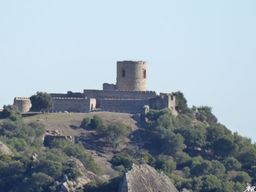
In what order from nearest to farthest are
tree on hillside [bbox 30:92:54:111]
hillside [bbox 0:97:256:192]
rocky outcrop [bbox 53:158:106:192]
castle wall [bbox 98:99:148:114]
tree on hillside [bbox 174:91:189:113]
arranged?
rocky outcrop [bbox 53:158:106:192]
hillside [bbox 0:97:256:192]
tree on hillside [bbox 30:92:54:111]
castle wall [bbox 98:99:148:114]
tree on hillside [bbox 174:91:189:113]

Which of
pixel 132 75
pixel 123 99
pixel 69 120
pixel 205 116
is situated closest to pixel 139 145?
pixel 69 120

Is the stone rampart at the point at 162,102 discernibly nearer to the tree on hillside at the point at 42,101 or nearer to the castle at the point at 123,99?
the castle at the point at 123,99

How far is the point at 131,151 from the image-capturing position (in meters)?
90.2

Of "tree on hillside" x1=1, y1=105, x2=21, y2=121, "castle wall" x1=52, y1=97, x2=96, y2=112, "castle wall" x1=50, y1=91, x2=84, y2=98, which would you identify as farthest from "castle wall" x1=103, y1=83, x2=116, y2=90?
"tree on hillside" x1=1, y1=105, x2=21, y2=121

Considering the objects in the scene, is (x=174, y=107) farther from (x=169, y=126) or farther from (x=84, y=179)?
(x=84, y=179)

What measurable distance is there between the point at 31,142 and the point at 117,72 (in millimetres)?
11322

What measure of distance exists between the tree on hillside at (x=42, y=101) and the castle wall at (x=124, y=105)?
12.2ft

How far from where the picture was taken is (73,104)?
95.6 metres

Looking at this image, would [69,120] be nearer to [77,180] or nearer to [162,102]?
[162,102]

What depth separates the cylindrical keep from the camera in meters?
97.6

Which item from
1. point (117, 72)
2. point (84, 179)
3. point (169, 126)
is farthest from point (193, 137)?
point (84, 179)

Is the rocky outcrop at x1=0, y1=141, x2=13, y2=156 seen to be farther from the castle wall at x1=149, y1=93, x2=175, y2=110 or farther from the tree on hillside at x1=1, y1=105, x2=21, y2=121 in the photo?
the castle wall at x1=149, y1=93, x2=175, y2=110

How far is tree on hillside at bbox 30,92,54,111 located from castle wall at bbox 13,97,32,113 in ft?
2.95

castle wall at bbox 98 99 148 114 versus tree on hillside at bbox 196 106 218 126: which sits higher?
castle wall at bbox 98 99 148 114
